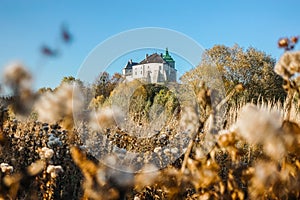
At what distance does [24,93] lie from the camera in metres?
1.66

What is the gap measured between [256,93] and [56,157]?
15.0m

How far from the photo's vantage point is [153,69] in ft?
8.19

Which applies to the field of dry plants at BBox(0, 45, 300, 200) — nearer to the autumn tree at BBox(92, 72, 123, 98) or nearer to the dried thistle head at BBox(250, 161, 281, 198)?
the dried thistle head at BBox(250, 161, 281, 198)

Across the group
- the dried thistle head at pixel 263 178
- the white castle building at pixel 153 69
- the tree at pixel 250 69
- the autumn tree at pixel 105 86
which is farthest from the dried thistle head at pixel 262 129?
the tree at pixel 250 69

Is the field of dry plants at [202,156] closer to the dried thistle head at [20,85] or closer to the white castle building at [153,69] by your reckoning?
the dried thistle head at [20,85]

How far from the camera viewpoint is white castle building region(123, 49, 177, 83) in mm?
2322

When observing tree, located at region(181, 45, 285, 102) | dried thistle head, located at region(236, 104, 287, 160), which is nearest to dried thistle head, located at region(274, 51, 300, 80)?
dried thistle head, located at region(236, 104, 287, 160)

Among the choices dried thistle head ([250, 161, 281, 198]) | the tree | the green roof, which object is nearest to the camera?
dried thistle head ([250, 161, 281, 198])

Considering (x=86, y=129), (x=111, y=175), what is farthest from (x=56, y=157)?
(x=111, y=175)

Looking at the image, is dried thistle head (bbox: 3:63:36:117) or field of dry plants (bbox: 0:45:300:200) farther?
dried thistle head (bbox: 3:63:36:117)

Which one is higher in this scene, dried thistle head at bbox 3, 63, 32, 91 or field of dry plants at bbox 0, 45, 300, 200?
dried thistle head at bbox 3, 63, 32, 91

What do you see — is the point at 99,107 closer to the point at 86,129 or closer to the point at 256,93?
the point at 86,129

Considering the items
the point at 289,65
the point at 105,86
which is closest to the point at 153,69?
the point at 105,86

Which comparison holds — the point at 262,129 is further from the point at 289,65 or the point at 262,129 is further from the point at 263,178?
the point at 289,65
